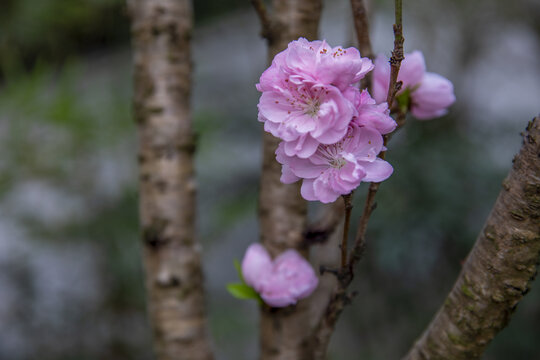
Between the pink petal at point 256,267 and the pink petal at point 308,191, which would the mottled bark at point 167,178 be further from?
the pink petal at point 308,191

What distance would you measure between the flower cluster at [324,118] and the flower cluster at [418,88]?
0.16 m

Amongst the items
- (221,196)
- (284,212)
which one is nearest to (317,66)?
(284,212)

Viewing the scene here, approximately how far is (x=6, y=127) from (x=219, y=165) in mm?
774

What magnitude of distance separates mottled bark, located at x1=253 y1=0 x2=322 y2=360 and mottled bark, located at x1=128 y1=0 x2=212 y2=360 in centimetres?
14

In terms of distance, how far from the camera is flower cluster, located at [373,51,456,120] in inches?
19.7

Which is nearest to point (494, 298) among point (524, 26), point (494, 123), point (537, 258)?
point (537, 258)

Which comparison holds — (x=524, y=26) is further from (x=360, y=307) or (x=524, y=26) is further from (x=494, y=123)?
(x=360, y=307)

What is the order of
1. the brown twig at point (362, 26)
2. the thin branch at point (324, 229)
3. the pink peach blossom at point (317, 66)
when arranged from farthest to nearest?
1. the thin branch at point (324, 229)
2. the brown twig at point (362, 26)
3. the pink peach blossom at point (317, 66)

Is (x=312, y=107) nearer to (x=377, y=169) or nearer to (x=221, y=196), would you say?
(x=377, y=169)

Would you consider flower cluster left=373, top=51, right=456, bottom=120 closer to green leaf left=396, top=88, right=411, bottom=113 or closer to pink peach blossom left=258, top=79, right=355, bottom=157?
green leaf left=396, top=88, right=411, bottom=113

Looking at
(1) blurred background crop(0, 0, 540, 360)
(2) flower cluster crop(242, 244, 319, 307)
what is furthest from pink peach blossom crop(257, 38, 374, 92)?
(1) blurred background crop(0, 0, 540, 360)

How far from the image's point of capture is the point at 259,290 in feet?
1.78

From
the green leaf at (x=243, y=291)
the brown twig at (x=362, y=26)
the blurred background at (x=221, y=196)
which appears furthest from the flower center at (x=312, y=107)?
the blurred background at (x=221, y=196)

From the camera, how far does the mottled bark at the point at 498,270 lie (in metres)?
0.38
